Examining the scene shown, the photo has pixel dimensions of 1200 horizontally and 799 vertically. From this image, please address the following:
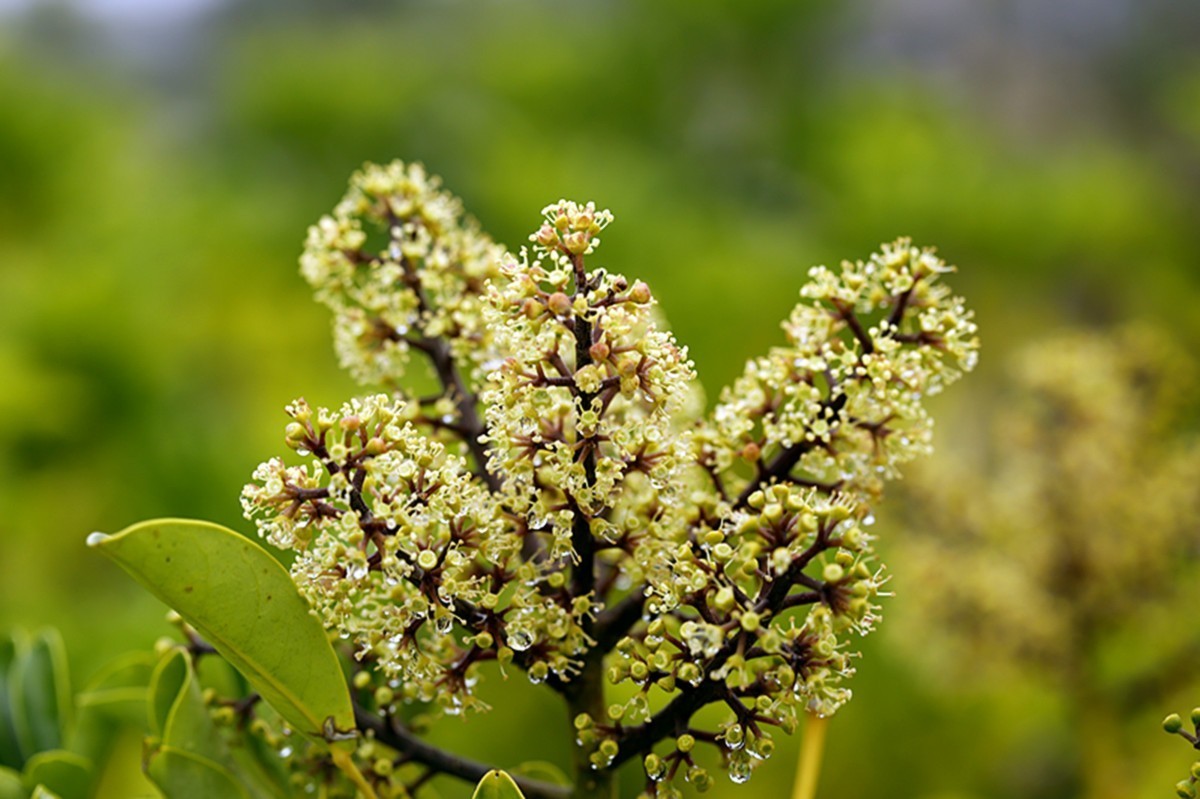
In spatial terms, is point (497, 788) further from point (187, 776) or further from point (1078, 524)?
point (1078, 524)

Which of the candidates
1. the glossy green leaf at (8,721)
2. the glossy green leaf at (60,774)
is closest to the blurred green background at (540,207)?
the glossy green leaf at (8,721)

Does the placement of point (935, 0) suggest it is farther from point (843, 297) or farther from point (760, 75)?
point (843, 297)

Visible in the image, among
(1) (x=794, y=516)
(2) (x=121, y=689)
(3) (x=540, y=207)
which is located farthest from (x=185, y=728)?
(3) (x=540, y=207)

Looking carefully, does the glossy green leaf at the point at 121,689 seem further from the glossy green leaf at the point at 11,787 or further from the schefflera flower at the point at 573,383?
the schefflera flower at the point at 573,383

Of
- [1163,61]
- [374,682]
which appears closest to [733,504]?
[374,682]

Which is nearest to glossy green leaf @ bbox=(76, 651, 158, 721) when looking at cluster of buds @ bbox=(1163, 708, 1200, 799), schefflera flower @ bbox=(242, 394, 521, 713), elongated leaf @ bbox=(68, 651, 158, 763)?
elongated leaf @ bbox=(68, 651, 158, 763)

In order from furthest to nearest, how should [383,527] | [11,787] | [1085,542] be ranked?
[1085,542] < [11,787] < [383,527]

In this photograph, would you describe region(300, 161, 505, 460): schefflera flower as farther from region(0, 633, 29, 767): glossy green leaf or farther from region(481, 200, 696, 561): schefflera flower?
region(0, 633, 29, 767): glossy green leaf

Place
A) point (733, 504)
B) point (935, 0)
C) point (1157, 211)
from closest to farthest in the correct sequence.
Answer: point (733, 504) < point (1157, 211) < point (935, 0)
